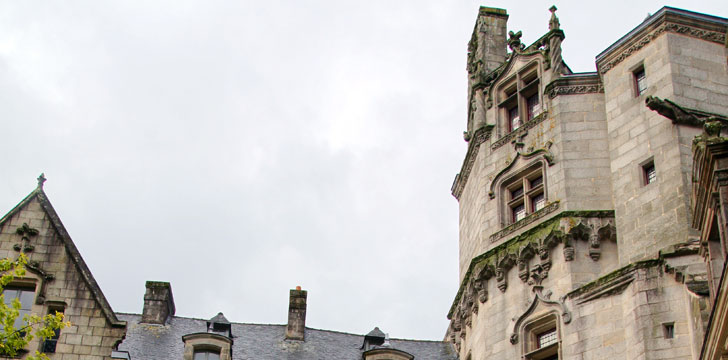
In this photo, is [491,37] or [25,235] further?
[491,37]

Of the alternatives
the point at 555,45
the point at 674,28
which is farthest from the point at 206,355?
the point at 674,28

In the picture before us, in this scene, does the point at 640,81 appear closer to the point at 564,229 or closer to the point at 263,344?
the point at 564,229

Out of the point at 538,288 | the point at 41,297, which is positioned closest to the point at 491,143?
the point at 538,288

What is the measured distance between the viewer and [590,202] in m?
27.1

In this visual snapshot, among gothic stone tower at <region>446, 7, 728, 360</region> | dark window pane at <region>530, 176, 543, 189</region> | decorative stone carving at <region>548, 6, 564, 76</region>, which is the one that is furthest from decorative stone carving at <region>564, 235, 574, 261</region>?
decorative stone carving at <region>548, 6, 564, 76</region>

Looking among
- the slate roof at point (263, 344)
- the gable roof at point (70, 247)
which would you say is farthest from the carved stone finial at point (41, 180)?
the slate roof at point (263, 344)

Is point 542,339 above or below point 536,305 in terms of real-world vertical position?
below

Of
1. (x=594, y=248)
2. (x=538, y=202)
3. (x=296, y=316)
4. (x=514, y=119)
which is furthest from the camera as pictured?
(x=296, y=316)

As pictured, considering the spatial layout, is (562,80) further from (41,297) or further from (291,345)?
(41,297)

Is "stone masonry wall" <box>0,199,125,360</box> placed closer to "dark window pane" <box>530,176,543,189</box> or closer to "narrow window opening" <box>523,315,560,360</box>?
"narrow window opening" <box>523,315,560,360</box>

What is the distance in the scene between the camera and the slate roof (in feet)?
104

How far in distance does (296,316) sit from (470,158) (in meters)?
7.85

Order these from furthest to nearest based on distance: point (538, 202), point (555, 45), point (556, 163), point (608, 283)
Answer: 1. point (555, 45)
2. point (538, 202)
3. point (556, 163)
4. point (608, 283)

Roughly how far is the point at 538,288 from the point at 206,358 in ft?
33.9
